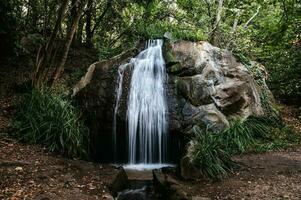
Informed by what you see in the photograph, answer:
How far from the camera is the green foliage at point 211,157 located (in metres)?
7.70

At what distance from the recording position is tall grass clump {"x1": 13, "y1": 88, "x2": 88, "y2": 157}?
8.73 m

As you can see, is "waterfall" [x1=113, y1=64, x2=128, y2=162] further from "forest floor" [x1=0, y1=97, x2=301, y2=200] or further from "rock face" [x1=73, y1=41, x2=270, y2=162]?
"forest floor" [x1=0, y1=97, x2=301, y2=200]

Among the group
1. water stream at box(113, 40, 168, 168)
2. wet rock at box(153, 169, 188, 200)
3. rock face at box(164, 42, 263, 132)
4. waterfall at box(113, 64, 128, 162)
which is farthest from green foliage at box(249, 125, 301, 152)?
waterfall at box(113, 64, 128, 162)

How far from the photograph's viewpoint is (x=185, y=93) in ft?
34.0

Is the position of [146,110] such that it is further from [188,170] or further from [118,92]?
[188,170]

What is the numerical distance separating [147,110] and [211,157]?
2968 millimetres

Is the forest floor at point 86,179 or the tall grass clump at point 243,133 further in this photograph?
the tall grass clump at point 243,133

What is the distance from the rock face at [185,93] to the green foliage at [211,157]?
59.0 inches

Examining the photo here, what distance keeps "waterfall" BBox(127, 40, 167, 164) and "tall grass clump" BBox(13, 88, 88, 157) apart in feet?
4.38

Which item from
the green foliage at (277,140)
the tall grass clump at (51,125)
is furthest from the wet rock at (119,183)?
the green foliage at (277,140)

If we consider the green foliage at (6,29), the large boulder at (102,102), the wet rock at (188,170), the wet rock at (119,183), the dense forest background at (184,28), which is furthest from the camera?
the dense forest background at (184,28)

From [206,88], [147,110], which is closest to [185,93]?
[206,88]

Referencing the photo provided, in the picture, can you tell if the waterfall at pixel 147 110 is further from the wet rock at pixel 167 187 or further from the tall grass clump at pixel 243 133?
the wet rock at pixel 167 187

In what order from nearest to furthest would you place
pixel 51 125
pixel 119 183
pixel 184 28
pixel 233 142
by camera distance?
pixel 119 183, pixel 51 125, pixel 233 142, pixel 184 28
